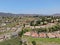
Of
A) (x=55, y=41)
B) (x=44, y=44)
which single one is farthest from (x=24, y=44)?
(x=55, y=41)

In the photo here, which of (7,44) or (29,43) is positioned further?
(7,44)

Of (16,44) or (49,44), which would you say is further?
(16,44)

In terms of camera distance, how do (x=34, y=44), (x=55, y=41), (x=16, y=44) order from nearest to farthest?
(x=34, y=44)
(x=55, y=41)
(x=16, y=44)

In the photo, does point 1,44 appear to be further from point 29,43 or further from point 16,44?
point 29,43

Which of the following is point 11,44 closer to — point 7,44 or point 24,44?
point 7,44

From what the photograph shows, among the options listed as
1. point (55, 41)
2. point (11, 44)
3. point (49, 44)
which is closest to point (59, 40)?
point (55, 41)

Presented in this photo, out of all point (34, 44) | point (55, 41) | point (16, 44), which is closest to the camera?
point (34, 44)

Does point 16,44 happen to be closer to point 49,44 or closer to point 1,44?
point 1,44

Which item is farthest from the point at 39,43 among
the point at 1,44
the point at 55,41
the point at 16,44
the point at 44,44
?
the point at 1,44
